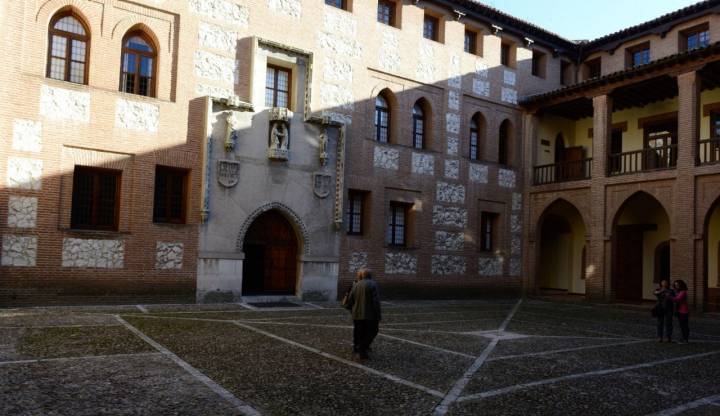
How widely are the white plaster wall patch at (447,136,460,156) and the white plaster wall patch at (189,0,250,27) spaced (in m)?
8.03

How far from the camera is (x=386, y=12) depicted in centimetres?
1966

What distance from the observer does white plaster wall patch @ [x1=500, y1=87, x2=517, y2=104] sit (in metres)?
22.1

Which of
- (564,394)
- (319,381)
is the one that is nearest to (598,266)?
(564,394)

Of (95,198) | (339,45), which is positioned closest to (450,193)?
(339,45)

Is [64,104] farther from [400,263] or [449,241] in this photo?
[449,241]

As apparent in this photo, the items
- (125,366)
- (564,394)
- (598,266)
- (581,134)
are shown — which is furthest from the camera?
(581,134)

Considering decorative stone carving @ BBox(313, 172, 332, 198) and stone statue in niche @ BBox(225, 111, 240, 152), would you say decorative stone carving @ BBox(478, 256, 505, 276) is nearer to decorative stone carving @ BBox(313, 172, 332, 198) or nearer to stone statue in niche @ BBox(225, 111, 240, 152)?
decorative stone carving @ BBox(313, 172, 332, 198)

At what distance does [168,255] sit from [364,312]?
26.6ft

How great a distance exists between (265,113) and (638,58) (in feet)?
49.4

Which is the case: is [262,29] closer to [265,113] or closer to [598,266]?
[265,113]

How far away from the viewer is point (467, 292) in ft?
67.6

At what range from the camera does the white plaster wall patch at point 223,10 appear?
15445 millimetres

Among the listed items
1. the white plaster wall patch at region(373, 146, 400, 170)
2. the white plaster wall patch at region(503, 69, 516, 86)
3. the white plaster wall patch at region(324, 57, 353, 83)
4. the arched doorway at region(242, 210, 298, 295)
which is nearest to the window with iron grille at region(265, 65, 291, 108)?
the white plaster wall patch at region(324, 57, 353, 83)

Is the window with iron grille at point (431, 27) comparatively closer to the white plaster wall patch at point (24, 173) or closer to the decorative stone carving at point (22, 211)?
the white plaster wall patch at point (24, 173)
